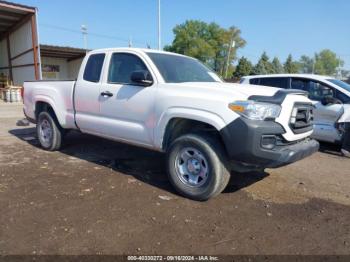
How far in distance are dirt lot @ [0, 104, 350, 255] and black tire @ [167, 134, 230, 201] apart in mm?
137

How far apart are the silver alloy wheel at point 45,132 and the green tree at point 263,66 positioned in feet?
201

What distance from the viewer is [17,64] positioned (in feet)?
79.0

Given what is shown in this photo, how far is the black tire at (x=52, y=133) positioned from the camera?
269 inches

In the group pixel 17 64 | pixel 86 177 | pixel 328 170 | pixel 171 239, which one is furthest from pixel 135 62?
pixel 17 64

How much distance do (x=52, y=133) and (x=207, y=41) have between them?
74.6 m

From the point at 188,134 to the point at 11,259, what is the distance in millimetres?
2438

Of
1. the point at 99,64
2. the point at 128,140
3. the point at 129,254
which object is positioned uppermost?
the point at 99,64

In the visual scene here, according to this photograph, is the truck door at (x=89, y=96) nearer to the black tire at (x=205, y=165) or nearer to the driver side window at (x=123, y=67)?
the driver side window at (x=123, y=67)

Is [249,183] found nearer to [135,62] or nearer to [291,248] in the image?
[291,248]

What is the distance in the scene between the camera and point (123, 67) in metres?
5.41

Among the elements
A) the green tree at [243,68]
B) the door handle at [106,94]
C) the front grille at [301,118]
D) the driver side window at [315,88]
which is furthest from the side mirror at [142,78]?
the green tree at [243,68]

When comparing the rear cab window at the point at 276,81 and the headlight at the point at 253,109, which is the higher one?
the rear cab window at the point at 276,81

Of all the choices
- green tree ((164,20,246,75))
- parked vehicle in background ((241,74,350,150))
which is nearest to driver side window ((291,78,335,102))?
parked vehicle in background ((241,74,350,150))

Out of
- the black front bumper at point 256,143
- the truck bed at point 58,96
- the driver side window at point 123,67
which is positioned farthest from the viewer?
the truck bed at point 58,96
